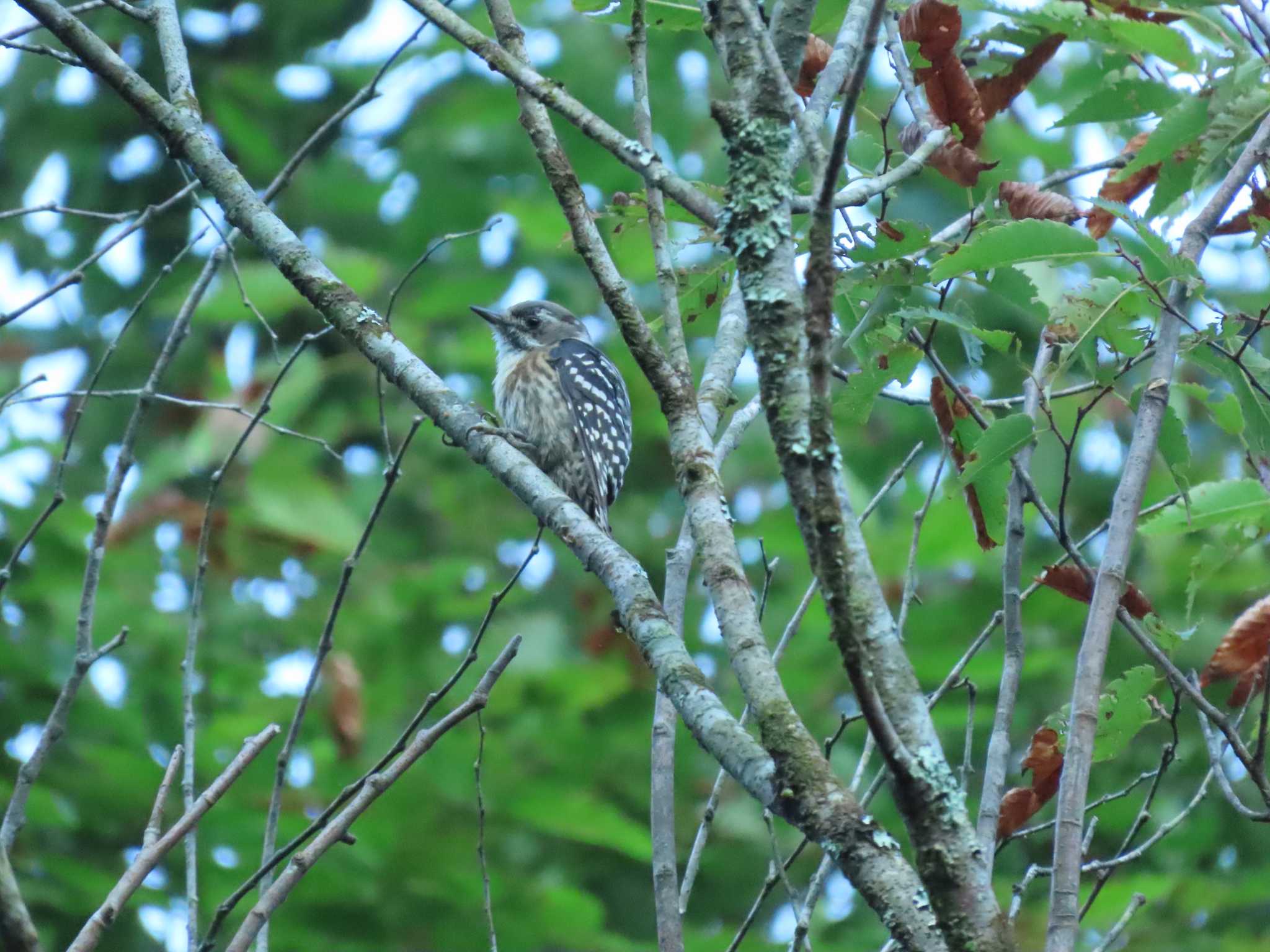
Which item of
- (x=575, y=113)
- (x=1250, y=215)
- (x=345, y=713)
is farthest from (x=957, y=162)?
(x=345, y=713)

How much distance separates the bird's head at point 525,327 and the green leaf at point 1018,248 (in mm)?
4478

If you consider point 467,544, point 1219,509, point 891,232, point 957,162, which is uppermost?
point 467,544

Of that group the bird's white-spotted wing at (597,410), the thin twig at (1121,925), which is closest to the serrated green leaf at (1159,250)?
the thin twig at (1121,925)

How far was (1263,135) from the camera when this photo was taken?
248 cm

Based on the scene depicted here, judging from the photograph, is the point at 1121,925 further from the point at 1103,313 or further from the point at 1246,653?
the point at 1103,313

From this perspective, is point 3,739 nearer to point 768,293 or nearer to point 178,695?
point 178,695

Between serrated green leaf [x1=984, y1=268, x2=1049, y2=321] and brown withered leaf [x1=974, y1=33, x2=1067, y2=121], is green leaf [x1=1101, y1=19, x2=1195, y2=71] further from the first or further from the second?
serrated green leaf [x1=984, y1=268, x2=1049, y2=321]

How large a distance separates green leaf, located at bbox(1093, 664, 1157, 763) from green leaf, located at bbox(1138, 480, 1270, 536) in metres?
0.29

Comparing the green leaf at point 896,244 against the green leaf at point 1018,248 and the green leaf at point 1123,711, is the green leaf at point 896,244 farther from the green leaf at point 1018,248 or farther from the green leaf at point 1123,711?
the green leaf at point 1123,711

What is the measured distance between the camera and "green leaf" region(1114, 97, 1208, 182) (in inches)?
99.2

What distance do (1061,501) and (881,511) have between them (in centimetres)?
471

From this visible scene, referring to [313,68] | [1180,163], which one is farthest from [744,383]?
[1180,163]

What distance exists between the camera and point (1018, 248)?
7.11 ft

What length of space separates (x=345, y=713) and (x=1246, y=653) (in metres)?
3.73
